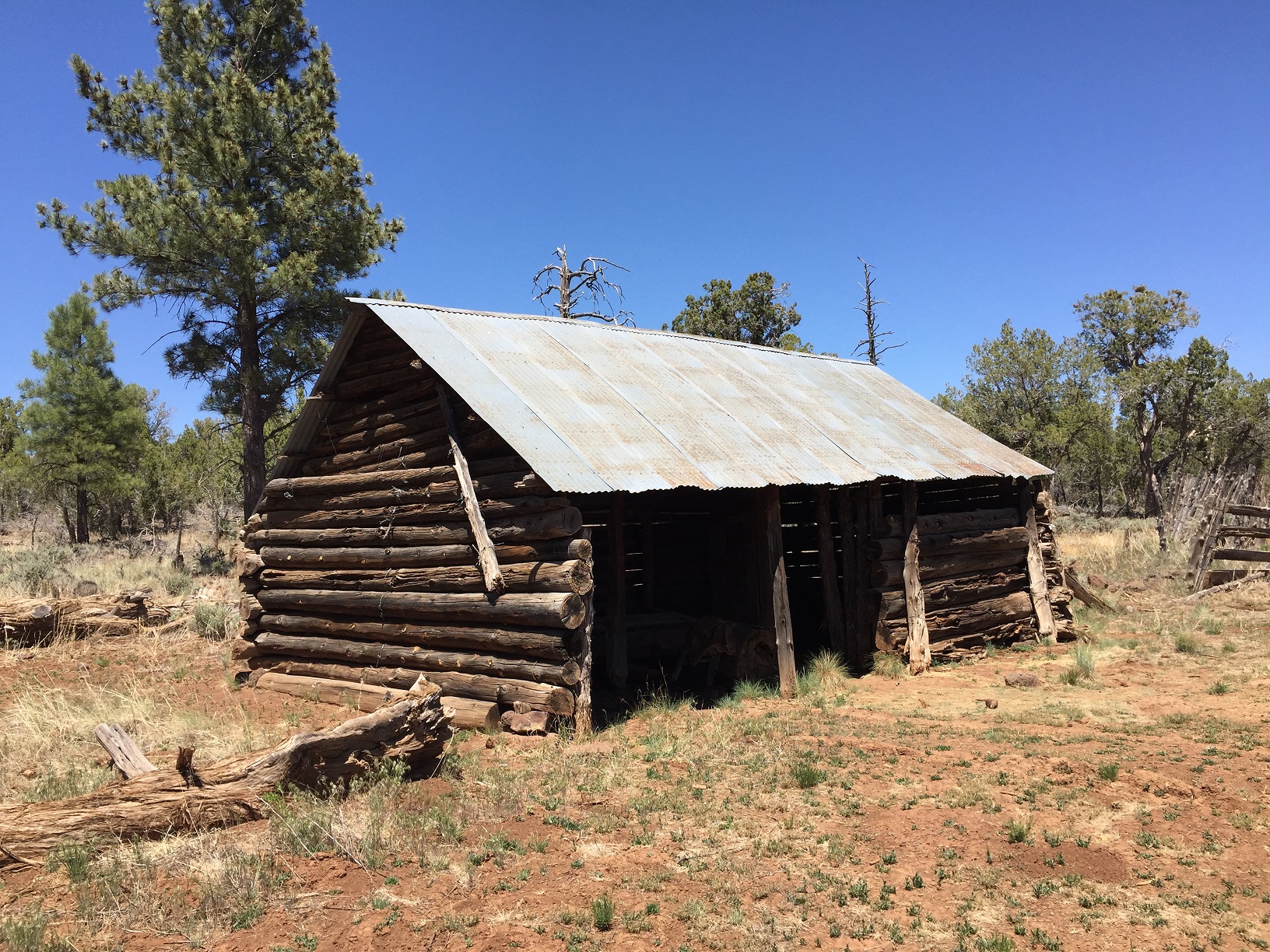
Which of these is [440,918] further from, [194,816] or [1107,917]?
[1107,917]

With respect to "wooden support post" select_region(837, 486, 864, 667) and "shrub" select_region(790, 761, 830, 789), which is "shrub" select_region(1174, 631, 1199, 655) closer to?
"wooden support post" select_region(837, 486, 864, 667)

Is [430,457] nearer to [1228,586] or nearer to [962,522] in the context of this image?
[962,522]

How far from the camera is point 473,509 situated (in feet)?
28.7

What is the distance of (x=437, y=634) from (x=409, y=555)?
103 centimetres

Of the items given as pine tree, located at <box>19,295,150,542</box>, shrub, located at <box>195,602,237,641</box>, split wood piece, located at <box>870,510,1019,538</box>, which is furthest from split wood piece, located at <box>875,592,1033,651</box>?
pine tree, located at <box>19,295,150,542</box>

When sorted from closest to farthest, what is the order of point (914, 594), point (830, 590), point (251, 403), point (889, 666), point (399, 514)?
point (399, 514) → point (889, 666) → point (914, 594) → point (830, 590) → point (251, 403)

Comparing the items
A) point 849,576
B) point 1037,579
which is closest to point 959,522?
point 849,576

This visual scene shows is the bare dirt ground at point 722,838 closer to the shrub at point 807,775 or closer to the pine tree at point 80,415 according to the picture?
the shrub at point 807,775

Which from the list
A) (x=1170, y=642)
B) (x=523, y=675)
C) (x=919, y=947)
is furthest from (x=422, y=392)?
(x=1170, y=642)

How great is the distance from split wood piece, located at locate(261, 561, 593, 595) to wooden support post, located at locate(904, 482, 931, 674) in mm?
5426

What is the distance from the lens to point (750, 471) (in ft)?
31.8

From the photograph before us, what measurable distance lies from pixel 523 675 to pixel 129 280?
14173 millimetres

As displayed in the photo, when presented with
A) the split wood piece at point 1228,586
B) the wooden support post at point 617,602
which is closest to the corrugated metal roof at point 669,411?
the wooden support post at point 617,602

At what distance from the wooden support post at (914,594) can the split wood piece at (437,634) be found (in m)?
5.65
